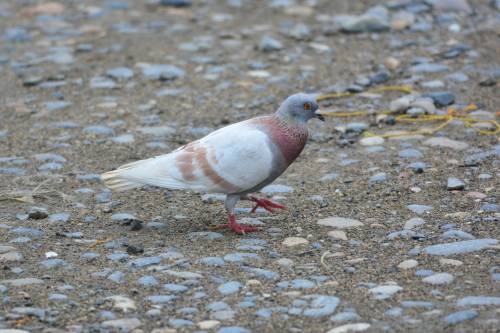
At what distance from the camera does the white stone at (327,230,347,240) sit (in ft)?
18.8

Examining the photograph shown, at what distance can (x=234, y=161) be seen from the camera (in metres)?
5.77

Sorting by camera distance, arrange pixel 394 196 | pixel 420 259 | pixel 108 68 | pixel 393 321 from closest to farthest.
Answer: pixel 393 321, pixel 420 259, pixel 394 196, pixel 108 68

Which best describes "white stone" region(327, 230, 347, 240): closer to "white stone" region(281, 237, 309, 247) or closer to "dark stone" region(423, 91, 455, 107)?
"white stone" region(281, 237, 309, 247)

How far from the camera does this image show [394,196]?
642cm

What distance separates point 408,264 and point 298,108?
136cm

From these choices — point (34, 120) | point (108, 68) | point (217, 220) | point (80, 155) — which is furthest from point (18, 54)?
point (217, 220)

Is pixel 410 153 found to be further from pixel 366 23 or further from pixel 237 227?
pixel 366 23

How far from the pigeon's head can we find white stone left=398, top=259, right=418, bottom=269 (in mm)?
1273

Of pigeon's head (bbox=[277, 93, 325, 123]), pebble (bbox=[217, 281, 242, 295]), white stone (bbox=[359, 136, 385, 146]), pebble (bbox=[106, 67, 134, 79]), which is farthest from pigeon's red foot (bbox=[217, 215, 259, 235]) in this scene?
pebble (bbox=[106, 67, 134, 79])

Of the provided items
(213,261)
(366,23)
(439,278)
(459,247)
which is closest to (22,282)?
(213,261)

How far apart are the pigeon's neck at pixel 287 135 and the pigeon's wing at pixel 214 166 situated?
0.27 feet

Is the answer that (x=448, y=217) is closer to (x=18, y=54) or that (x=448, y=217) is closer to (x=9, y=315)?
(x=9, y=315)

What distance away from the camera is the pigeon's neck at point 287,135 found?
5.85 meters

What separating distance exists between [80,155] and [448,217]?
3.16 metres
